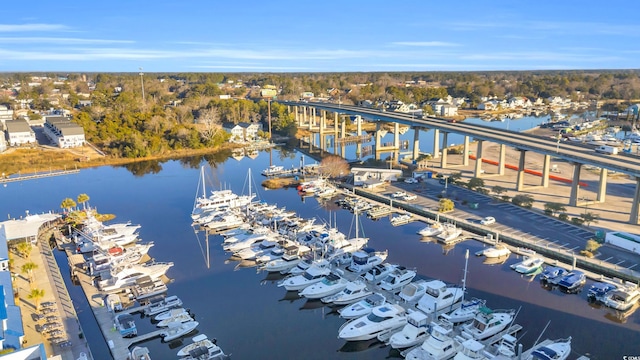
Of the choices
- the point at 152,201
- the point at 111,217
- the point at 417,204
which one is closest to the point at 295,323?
the point at 417,204

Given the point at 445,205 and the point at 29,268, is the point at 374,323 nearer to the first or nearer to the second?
the point at 445,205

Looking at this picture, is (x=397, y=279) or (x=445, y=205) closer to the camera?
(x=397, y=279)

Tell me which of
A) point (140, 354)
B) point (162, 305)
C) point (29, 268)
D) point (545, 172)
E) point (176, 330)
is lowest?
point (176, 330)

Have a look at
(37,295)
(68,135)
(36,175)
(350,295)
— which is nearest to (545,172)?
(350,295)

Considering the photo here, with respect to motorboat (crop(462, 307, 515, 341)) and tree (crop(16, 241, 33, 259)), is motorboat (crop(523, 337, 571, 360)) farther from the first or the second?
tree (crop(16, 241, 33, 259))

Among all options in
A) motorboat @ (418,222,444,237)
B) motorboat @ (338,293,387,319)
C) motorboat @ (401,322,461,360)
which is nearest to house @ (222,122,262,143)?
motorboat @ (418,222,444,237)

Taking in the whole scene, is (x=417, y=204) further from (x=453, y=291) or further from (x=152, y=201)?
(x=152, y=201)

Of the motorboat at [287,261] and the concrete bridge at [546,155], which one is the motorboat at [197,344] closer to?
the motorboat at [287,261]

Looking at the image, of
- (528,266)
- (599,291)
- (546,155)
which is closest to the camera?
(599,291)
